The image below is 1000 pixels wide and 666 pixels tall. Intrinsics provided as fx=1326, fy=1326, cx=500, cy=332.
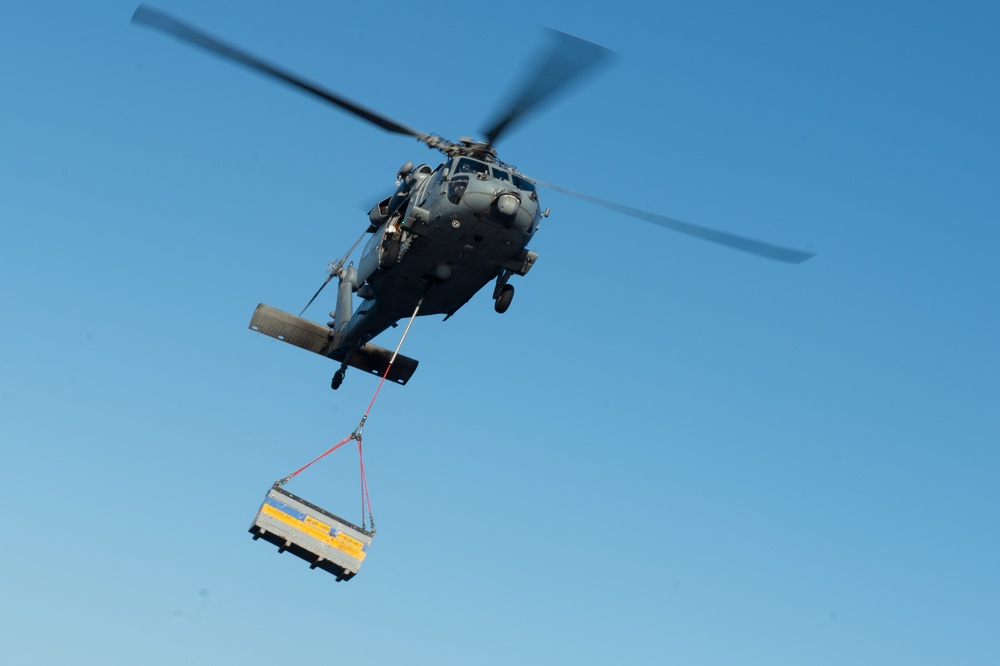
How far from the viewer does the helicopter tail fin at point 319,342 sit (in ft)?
107

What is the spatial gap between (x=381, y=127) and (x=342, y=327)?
21.2 feet

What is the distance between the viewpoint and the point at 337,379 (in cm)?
3250

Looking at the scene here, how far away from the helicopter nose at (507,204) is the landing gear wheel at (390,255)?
2.92m

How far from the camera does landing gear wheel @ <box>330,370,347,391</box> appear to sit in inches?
1278

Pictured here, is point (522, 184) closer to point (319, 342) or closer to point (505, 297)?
point (505, 297)

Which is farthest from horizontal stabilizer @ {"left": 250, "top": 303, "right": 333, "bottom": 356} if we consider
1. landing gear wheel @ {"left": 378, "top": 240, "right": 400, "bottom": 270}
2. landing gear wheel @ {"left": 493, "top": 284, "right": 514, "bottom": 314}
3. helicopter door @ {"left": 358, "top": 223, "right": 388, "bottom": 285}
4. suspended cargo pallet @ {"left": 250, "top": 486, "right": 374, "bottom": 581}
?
suspended cargo pallet @ {"left": 250, "top": 486, "right": 374, "bottom": 581}

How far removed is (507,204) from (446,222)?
4.52ft

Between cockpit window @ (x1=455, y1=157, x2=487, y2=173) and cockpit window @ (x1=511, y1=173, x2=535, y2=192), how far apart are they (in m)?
0.67

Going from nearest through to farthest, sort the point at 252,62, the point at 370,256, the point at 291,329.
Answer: the point at 252,62, the point at 370,256, the point at 291,329

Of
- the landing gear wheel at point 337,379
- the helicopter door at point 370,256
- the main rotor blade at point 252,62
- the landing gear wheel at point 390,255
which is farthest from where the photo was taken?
the landing gear wheel at point 337,379

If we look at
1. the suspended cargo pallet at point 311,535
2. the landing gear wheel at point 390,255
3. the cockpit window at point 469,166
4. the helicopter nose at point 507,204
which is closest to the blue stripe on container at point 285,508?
the suspended cargo pallet at point 311,535

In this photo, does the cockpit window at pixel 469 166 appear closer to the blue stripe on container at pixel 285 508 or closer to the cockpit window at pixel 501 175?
the cockpit window at pixel 501 175

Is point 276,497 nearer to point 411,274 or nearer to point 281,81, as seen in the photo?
point 411,274

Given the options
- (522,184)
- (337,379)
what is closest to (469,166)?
(522,184)
